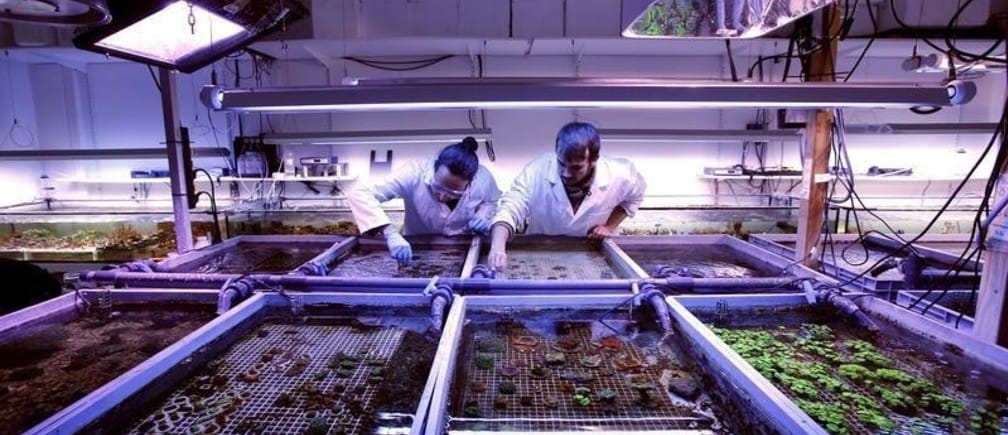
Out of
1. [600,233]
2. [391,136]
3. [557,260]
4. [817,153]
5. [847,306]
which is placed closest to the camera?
[847,306]

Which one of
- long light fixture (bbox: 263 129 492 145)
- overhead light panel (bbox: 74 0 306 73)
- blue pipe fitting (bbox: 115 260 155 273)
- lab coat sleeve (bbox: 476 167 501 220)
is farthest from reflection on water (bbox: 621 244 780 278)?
blue pipe fitting (bbox: 115 260 155 273)

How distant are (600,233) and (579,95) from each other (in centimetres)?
163

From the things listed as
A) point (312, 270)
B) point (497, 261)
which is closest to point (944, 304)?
point (497, 261)

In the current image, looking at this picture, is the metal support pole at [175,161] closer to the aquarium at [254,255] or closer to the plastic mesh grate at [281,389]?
the aquarium at [254,255]

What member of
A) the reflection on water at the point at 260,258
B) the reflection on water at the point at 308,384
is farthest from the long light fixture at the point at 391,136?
the reflection on water at the point at 308,384

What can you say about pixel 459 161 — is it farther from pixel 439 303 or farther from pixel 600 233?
pixel 439 303

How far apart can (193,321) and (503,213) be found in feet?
5.66

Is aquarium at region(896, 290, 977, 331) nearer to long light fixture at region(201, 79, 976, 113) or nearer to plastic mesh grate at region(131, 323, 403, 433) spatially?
long light fixture at region(201, 79, 976, 113)

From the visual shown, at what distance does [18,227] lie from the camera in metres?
4.65

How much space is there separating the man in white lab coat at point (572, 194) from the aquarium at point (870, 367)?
1.31m

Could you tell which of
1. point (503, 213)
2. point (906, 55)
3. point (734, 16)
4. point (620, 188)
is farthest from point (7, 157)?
point (906, 55)

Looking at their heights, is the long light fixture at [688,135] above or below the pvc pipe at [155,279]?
above

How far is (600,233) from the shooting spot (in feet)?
10.1

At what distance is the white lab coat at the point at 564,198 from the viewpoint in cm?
318
